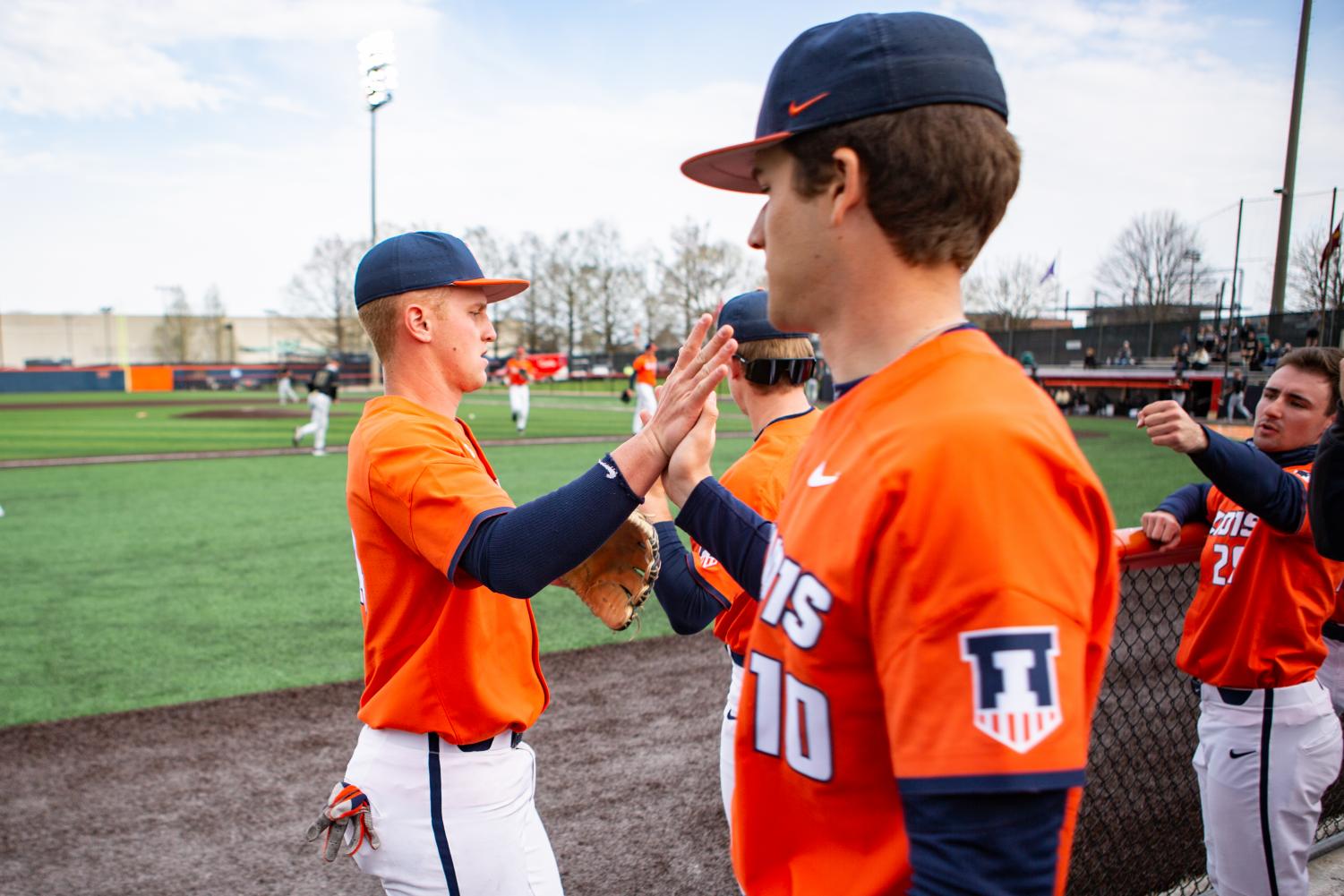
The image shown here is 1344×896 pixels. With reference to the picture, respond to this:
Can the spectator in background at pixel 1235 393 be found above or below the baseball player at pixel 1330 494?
below

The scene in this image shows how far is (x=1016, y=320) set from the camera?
185 ft

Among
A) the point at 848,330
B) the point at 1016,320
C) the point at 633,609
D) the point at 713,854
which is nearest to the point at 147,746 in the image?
the point at 713,854

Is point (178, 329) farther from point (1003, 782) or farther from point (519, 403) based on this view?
point (1003, 782)

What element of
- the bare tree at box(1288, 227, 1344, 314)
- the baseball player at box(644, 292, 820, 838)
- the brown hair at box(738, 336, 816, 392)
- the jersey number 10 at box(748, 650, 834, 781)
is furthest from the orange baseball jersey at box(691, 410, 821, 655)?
the bare tree at box(1288, 227, 1344, 314)

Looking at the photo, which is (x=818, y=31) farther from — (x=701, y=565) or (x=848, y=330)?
(x=701, y=565)

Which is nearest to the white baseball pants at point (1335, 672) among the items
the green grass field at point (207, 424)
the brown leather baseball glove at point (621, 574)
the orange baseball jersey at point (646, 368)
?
the brown leather baseball glove at point (621, 574)

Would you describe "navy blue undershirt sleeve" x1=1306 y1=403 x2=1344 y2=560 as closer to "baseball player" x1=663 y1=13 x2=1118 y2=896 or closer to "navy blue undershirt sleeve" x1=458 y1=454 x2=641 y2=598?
"baseball player" x1=663 y1=13 x2=1118 y2=896

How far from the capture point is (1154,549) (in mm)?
3057

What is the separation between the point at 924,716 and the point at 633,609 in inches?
62.0

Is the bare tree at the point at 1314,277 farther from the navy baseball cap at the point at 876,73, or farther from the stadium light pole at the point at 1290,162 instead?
the navy baseball cap at the point at 876,73

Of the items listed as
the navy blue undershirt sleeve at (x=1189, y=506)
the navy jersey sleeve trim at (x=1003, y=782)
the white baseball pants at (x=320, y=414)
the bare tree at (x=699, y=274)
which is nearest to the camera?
the navy jersey sleeve trim at (x=1003, y=782)

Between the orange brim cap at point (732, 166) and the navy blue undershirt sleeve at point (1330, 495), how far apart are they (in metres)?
1.94

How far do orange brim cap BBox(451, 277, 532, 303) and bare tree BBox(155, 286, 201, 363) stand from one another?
88050mm

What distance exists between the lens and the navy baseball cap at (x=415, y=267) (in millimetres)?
2449
